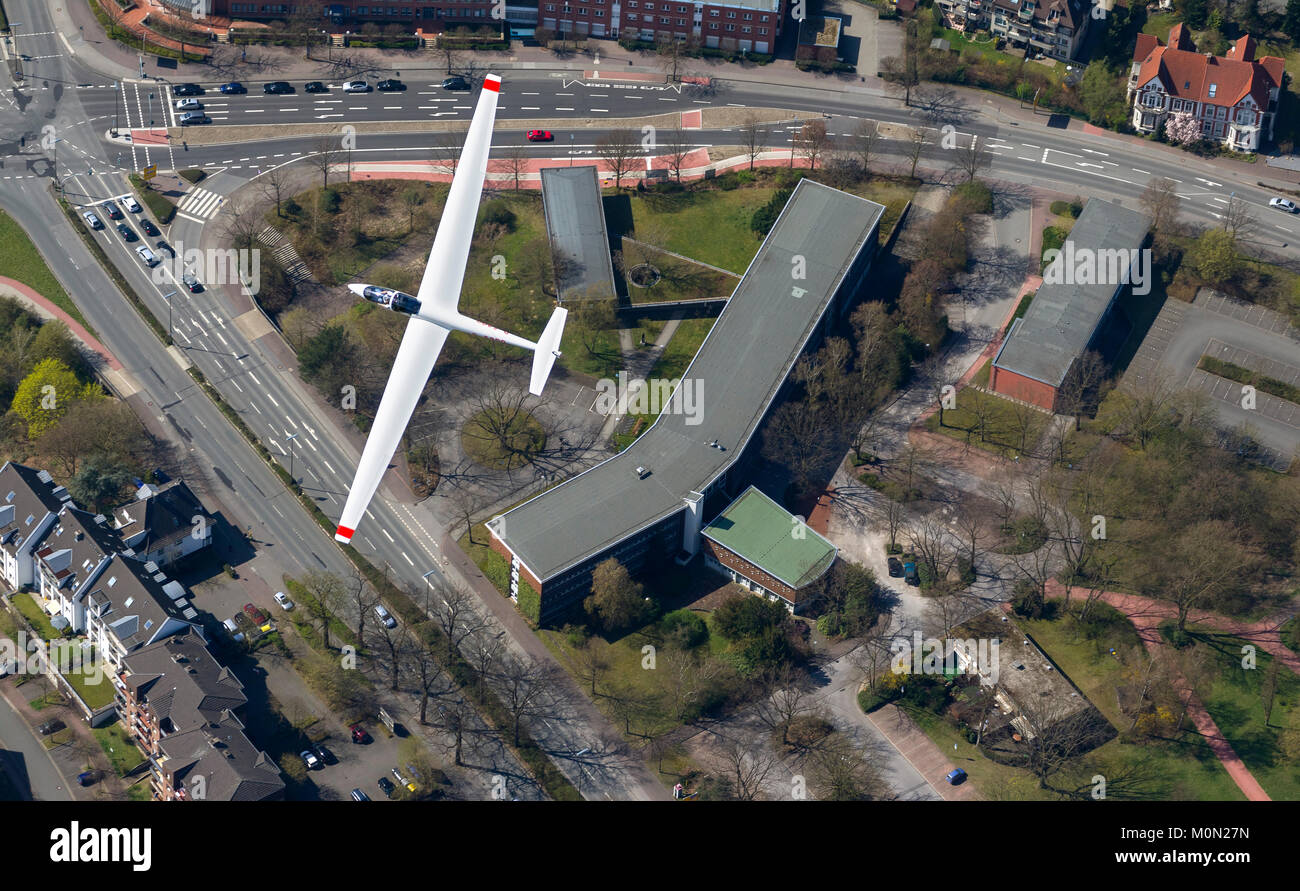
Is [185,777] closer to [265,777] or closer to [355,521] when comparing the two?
[265,777]

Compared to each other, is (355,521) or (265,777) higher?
(355,521)
